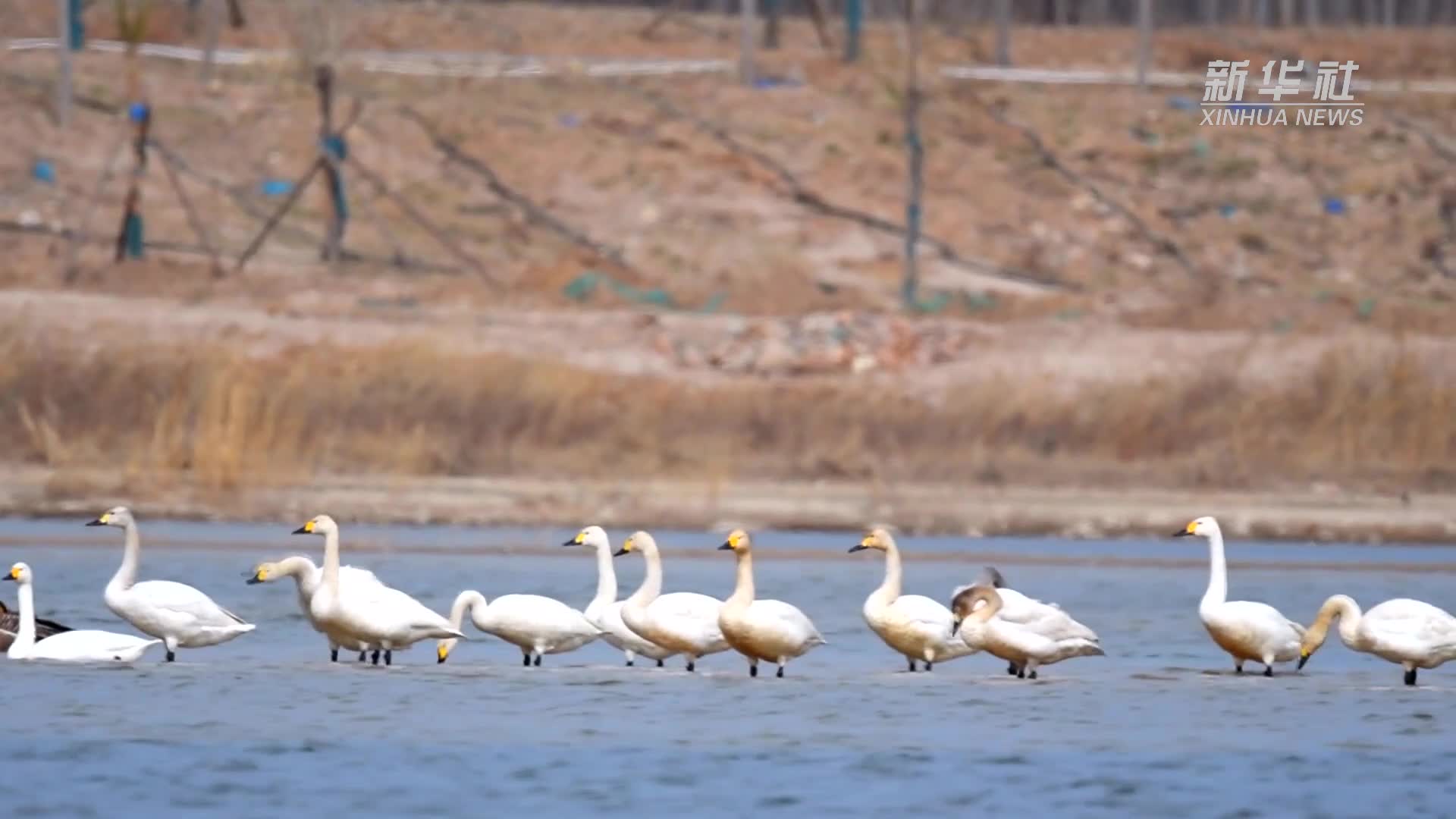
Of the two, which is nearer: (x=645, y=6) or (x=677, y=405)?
(x=677, y=405)

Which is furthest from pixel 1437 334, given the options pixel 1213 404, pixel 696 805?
pixel 696 805

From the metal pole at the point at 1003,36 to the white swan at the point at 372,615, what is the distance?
81.1 feet

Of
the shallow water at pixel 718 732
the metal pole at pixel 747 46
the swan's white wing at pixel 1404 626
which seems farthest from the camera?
the metal pole at pixel 747 46

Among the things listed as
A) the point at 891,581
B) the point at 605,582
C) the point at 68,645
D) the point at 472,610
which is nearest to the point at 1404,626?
the point at 891,581

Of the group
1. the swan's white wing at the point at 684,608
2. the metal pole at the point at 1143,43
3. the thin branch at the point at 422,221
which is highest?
the metal pole at the point at 1143,43

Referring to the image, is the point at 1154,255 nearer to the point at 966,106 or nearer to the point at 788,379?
the point at 966,106

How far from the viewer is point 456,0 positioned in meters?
39.6

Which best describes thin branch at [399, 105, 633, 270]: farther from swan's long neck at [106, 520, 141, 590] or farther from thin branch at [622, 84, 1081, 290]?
swan's long neck at [106, 520, 141, 590]

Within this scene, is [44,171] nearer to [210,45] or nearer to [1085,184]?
[210,45]

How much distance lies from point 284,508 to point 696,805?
11663 millimetres

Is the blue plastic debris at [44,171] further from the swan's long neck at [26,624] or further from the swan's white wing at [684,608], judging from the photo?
Result: the swan's white wing at [684,608]

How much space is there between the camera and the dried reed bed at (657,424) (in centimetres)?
2278

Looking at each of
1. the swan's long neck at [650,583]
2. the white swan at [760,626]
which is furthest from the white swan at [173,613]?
the white swan at [760,626]

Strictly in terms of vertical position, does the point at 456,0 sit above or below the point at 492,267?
above
